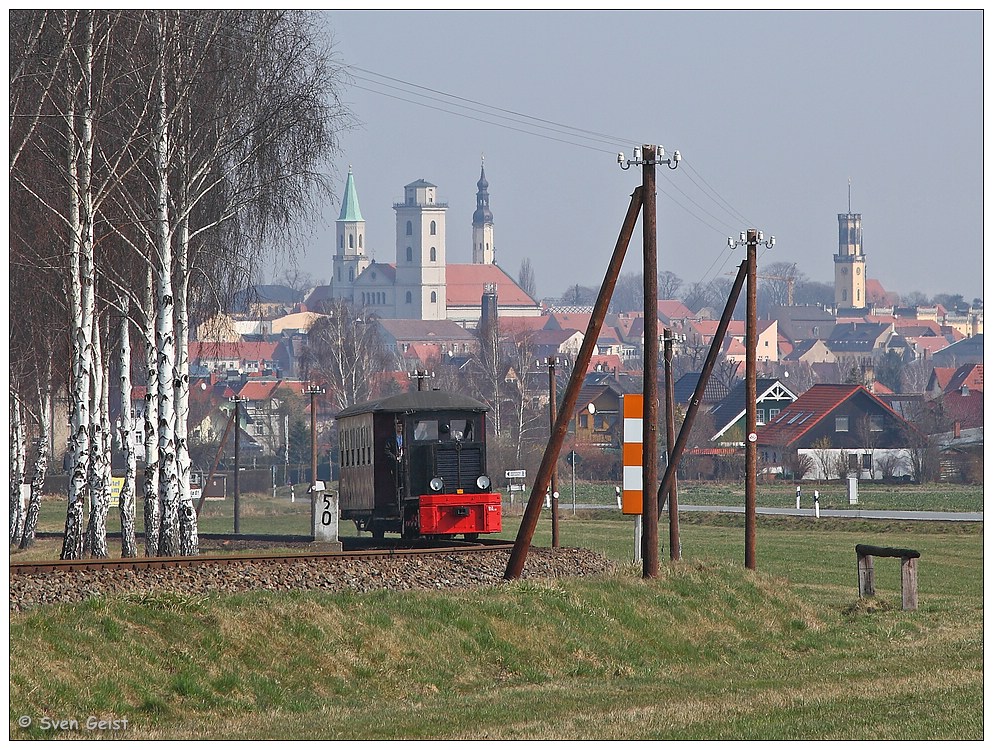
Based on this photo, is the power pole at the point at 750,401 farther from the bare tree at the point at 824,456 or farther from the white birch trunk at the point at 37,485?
the bare tree at the point at 824,456

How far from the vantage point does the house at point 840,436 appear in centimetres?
8269

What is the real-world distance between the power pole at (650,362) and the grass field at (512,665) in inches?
28.3

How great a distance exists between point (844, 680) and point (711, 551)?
23.5 metres

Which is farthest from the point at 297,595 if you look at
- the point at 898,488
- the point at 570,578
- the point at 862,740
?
the point at 898,488

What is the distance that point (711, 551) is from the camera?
39969 millimetres

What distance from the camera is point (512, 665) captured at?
17.5 meters

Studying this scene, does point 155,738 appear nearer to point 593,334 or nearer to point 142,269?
point 593,334

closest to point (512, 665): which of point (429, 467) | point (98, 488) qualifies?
point (429, 467)

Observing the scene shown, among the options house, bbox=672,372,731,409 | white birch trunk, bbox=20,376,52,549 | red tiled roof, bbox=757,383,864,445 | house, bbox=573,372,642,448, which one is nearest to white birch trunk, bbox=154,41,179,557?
white birch trunk, bbox=20,376,52,549

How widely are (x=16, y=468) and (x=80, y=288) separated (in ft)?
51.6

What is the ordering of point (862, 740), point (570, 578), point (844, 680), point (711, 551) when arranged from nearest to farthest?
point (862, 740)
point (844, 680)
point (570, 578)
point (711, 551)

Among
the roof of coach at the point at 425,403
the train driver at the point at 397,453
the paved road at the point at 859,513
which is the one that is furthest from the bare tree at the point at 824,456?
the train driver at the point at 397,453

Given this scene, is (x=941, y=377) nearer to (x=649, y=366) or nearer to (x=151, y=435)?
(x=151, y=435)

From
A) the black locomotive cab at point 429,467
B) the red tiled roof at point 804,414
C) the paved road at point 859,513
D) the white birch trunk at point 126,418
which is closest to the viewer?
the black locomotive cab at point 429,467
